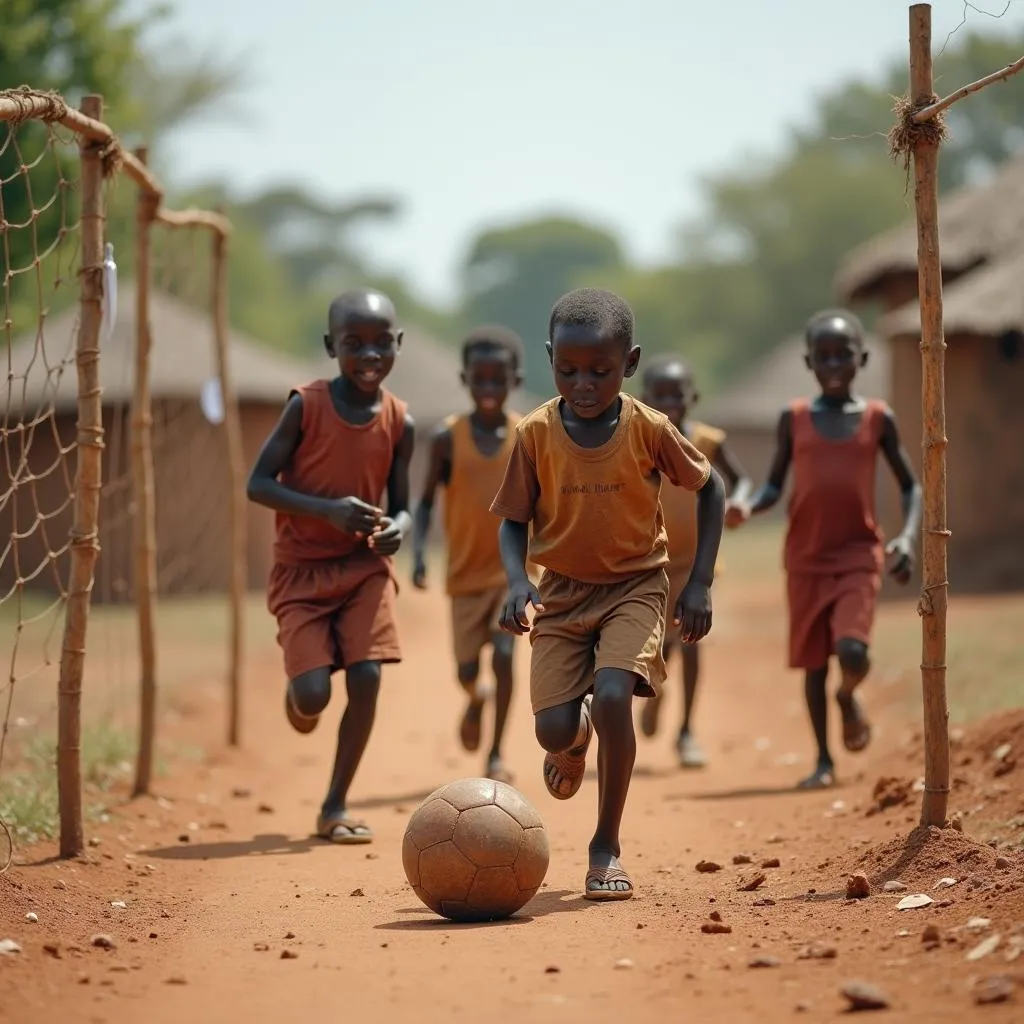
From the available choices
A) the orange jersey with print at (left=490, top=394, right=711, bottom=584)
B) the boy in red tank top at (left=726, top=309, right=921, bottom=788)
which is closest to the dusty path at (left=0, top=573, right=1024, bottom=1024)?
the boy in red tank top at (left=726, top=309, right=921, bottom=788)

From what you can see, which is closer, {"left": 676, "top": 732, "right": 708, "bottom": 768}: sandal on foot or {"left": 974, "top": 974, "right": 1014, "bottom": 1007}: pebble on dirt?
{"left": 974, "top": 974, "right": 1014, "bottom": 1007}: pebble on dirt

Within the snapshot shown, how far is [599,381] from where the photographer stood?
17.8ft

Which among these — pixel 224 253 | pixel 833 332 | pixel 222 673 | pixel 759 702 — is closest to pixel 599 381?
pixel 833 332

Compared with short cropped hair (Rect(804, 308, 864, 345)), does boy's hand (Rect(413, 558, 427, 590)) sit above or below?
below

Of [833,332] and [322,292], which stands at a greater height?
[322,292]

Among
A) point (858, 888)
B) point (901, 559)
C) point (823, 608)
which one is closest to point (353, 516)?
point (901, 559)

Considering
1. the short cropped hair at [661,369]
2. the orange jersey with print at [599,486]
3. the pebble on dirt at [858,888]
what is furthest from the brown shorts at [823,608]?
the pebble on dirt at [858,888]

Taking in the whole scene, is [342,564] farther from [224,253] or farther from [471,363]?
[224,253]

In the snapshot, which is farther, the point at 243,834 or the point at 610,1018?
the point at 243,834

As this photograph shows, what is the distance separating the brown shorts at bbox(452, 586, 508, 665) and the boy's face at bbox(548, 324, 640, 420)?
3167mm

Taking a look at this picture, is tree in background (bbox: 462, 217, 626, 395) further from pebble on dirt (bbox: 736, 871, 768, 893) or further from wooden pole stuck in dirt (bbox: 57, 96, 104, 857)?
pebble on dirt (bbox: 736, 871, 768, 893)

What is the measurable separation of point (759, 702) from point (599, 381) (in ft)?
24.1

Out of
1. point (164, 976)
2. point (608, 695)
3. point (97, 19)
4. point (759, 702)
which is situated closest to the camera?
point (164, 976)

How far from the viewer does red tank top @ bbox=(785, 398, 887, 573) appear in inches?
317
